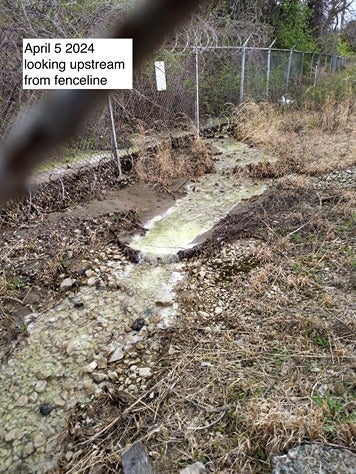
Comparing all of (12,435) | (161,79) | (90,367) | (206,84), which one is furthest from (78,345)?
(206,84)

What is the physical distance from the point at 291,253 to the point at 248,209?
101cm

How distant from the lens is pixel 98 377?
6.81 feet

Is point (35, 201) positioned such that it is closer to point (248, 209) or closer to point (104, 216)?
point (104, 216)

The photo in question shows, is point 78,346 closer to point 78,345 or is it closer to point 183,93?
point 78,345

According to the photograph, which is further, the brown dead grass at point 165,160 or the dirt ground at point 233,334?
the brown dead grass at point 165,160

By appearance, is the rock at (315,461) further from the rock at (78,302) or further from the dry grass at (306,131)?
Answer: the dry grass at (306,131)

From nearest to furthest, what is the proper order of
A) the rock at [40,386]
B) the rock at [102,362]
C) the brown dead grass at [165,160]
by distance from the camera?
1. the rock at [40,386]
2. the rock at [102,362]
3. the brown dead grass at [165,160]

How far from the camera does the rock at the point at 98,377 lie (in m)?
2.06

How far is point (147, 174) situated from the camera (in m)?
4.71

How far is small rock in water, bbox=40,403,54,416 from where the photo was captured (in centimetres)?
189

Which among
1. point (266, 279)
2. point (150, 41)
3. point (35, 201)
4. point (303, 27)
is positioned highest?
point (303, 27)

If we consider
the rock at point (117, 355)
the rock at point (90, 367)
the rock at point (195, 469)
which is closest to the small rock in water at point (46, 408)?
the rock at point (90, 367)

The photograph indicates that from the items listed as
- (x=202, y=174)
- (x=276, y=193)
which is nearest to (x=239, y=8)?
(x=202, y=174)

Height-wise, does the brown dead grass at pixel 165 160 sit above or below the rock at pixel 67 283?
above
